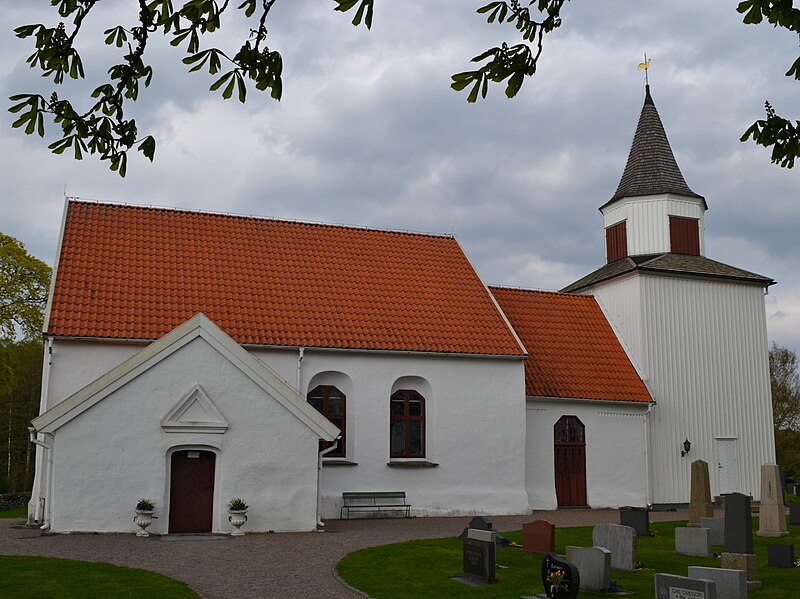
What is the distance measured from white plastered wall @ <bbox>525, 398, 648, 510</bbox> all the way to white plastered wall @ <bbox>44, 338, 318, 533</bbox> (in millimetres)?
7767

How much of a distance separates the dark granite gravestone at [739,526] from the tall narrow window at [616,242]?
17267 millimetres

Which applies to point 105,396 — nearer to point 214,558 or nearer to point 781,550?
point 214,558

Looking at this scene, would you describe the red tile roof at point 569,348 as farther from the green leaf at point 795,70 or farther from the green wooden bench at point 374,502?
the green leaf at point 795,70

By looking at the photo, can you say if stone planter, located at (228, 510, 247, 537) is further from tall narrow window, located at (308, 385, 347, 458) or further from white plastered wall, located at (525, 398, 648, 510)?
white plastered wall, located at (525, 398, 648, 510)

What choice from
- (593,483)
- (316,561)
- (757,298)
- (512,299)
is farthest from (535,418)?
(316,561)

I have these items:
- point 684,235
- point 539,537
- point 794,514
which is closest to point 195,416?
point 539,537

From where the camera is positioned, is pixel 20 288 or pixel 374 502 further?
pixel 20 288

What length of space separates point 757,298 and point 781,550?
51.0 feet

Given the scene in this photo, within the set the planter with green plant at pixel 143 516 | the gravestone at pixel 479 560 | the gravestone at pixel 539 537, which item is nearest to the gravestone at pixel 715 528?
the gravestone at pixel 539 537

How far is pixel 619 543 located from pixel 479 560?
2.66m

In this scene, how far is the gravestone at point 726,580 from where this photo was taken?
31.1 feet

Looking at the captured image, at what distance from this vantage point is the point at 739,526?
11.7 meters

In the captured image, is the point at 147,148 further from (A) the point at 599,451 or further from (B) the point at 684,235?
(B) the point at 684,235

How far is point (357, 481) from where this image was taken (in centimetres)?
2075
